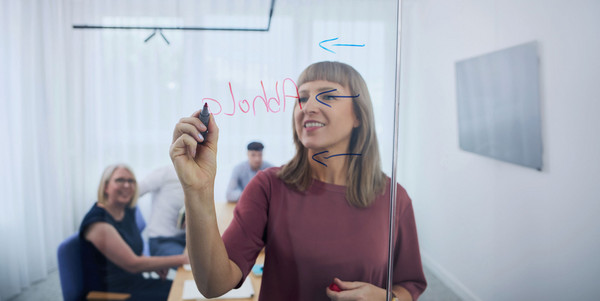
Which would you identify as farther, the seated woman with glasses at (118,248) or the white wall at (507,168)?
the white wall at (507,168)

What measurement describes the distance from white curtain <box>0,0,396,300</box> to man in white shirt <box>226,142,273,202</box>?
1 cm

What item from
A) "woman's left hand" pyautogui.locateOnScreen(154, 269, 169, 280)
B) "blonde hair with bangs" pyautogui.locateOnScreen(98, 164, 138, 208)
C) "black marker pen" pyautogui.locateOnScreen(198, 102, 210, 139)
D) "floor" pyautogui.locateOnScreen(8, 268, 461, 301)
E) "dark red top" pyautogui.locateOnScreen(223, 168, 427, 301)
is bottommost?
"floor" pyautogui.locateOnScreen(8, 268, 461, 301)

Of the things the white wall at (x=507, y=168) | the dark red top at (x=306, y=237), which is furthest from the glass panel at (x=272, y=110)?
the white wall at (x=507, y=168)

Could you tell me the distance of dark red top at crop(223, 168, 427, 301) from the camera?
0.73 meters

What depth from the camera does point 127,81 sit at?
2.34 ft

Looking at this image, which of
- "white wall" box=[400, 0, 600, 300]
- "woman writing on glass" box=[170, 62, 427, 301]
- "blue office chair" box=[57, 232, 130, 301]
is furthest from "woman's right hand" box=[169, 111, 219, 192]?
"white wall" box=[400, 0, 600, 300]

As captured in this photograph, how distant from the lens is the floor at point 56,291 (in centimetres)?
78

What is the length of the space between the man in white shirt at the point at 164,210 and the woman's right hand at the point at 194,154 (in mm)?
38

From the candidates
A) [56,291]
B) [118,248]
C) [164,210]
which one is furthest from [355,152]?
[56,291]

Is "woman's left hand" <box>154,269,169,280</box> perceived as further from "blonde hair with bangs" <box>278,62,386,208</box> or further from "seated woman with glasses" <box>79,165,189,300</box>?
"blonde hair with bangs" <box>278,62,386,208</box>

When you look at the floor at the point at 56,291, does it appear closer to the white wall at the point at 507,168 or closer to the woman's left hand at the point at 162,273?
the white wall at the point at 507,168

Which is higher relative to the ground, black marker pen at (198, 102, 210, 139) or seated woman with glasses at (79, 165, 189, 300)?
black marker pen at (198, 102, 210, 139)

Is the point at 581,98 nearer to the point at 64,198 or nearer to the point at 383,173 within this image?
the point at 383,173

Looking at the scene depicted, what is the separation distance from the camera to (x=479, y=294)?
0.92m
